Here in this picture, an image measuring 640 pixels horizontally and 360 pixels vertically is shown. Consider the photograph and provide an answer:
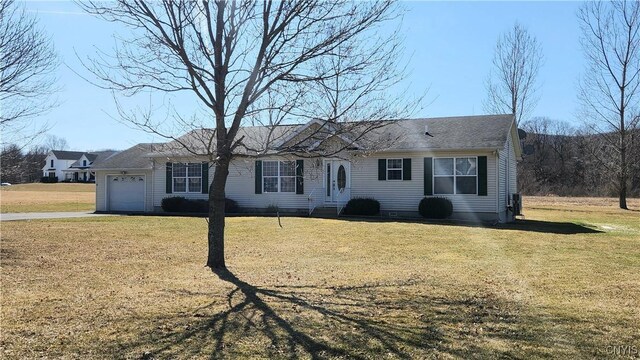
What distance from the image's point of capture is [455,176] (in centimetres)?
2045

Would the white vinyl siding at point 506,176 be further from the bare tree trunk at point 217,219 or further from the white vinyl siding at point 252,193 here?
the bare tree trunk at point 217,219

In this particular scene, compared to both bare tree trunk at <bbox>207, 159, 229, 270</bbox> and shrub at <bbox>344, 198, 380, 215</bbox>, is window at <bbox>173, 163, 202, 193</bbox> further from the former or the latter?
bare tree trunk at <bbox>207, 159, 229, 270</bbox>

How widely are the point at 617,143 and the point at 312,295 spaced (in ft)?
116

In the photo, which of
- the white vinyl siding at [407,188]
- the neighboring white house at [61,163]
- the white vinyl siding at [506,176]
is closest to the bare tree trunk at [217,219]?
the white vinyl siding at [407,188]

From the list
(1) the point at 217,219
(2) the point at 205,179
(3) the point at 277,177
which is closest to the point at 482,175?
(3) the point at 277,177

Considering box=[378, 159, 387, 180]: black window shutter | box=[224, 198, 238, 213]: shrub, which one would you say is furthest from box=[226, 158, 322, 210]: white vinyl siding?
box=[378, 159, 387, 180]: black window shutter

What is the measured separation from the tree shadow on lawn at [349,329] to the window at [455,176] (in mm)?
13863

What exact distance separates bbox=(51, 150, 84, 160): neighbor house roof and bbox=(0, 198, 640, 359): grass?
90.2m

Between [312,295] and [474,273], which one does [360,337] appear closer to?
[312,295]

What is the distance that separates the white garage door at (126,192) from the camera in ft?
89.0

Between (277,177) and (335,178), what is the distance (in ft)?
9.34

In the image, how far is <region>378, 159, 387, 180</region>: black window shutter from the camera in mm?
21656

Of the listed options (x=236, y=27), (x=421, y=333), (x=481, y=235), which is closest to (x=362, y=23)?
(x=236, y=27)

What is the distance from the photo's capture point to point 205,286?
7.57 m
